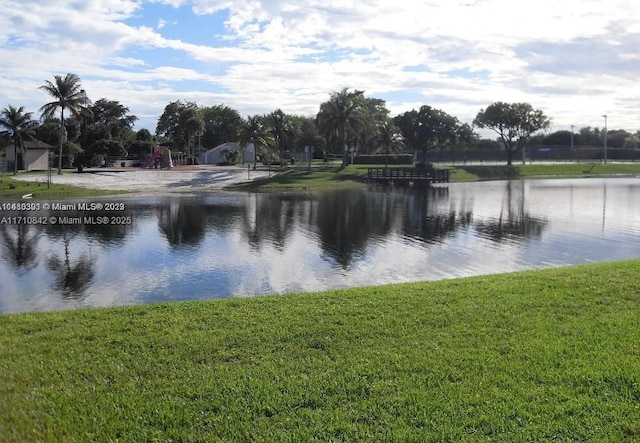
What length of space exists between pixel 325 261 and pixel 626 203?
2994 cm

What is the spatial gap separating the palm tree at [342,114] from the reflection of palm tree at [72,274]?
5432 centimetres

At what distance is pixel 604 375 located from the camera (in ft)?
21.1

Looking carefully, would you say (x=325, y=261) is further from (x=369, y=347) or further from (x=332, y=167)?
(x=332, y=167)

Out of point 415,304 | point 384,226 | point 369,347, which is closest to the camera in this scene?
point 369,347

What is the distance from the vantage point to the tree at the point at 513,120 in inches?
3600

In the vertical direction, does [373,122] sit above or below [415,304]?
above

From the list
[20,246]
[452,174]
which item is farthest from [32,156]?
[20,246]

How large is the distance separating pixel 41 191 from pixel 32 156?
95.0ft

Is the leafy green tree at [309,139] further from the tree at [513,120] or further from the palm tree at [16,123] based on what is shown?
the palm tree at [16,123]

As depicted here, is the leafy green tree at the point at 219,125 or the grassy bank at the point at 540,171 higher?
the leafy green tree at the point at 219,125

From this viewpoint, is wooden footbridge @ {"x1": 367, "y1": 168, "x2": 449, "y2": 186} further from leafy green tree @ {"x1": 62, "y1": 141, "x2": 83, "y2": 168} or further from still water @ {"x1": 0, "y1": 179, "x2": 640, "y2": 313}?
leafy green tree @ {"x1": 62, "y1": 141, "x2": 83, "y2": 168}

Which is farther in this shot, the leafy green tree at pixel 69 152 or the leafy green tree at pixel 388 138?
the leafy green tree at pixel 388 138

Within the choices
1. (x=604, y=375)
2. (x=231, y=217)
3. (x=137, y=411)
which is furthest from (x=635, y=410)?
(x=231, y=217)

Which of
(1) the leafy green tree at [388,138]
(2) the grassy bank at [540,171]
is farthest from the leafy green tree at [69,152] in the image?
(2) the grassy bank at [540,171]
